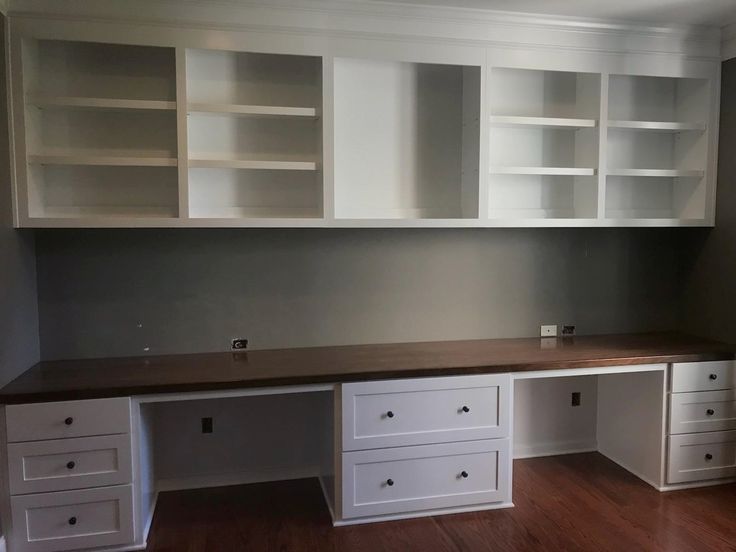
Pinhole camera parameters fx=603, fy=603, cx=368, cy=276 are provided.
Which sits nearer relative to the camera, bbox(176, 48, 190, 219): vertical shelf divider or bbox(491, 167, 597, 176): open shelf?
bbox(176, 48, 190, 219): vertical shelf divider

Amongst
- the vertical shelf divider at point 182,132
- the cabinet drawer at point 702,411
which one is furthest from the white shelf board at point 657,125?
the vertical shelf divider at point 182,132

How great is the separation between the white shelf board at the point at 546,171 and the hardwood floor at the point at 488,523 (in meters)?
1.65

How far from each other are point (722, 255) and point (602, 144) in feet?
3.11

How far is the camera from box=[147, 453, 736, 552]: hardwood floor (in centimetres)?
262

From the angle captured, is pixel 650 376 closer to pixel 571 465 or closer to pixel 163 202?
pixel 571 465

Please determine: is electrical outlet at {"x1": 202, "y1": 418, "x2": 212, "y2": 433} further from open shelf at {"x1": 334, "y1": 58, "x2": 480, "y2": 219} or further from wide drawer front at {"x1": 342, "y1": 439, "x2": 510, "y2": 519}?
open shelf at {"x1": 334, "y1": 58, "x2": 480, "y2": 219}

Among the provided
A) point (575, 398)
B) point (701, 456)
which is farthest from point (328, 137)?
point (701, 456)

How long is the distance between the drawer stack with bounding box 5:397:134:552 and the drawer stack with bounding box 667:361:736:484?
2.63m

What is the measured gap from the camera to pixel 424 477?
2824mm

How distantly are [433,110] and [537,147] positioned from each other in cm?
64

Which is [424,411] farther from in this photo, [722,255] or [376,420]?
[722,255]

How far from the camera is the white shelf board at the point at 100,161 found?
2670 millimetres

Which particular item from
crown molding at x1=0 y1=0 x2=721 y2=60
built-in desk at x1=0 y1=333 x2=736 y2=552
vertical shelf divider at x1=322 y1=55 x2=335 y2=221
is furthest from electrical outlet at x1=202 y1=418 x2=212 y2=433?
crown molding at x1=0 y1=0 x2=721 y2=60

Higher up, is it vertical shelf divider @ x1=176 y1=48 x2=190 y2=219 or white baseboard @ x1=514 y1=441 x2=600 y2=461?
vertical shelf divider @ x1=176 y1=48 x2=190 y2=219
